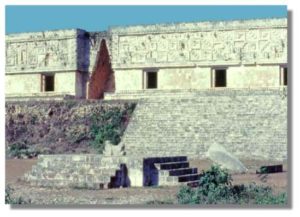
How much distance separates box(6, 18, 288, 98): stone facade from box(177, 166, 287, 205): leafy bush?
14.8m

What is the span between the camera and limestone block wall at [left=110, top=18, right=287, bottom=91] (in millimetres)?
29000

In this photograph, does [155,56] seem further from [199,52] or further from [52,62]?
[52,62]

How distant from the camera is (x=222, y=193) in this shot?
43.9ft

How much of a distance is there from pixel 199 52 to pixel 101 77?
5.36 metres

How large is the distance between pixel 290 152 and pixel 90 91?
2254cm

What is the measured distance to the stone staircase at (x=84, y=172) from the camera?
15688 mm

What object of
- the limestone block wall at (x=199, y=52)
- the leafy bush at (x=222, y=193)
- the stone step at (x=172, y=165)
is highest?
the limestone block wall at (x=199, y=52)

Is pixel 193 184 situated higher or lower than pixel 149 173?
lower

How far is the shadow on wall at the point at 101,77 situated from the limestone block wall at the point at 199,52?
1.42 meters

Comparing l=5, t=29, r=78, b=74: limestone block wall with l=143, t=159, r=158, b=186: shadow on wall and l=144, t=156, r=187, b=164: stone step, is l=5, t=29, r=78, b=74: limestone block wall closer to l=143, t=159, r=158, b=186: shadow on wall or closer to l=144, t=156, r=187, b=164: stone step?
l=144, t=156, r=187, b=164: stone step

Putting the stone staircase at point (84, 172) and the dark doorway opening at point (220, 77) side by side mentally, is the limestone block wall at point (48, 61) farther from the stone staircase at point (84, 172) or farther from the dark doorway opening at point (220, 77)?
the stone staircase at point (84, 172)

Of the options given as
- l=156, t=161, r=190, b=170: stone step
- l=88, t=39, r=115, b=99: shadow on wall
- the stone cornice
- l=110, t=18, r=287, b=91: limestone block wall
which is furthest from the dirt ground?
l=88, t=39, r=115, b=99: shadow on wall

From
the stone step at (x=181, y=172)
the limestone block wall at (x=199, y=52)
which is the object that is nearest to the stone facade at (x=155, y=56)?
the limestone block wall at (x=199, y=52)

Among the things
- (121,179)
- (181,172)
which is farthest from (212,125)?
(121,179)
